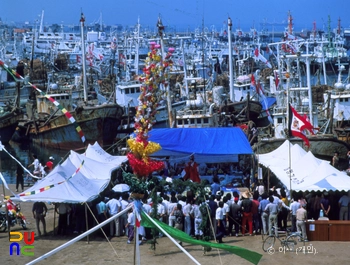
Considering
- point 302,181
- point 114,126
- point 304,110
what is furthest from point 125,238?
point 114,126

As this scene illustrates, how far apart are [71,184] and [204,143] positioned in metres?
6.73

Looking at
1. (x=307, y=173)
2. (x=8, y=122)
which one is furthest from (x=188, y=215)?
(x=8, y=122)

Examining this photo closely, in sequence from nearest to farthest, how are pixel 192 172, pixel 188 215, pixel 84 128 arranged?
1. pixel 188 215
2. pixel 192 172
3. pixel 84 128

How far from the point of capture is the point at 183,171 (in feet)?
72.7

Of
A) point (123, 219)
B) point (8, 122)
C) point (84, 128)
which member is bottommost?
point (123, 219)

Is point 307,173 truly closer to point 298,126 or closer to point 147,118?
point 298,126

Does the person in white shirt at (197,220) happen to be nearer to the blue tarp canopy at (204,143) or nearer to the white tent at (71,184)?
the white tent at (71,184)

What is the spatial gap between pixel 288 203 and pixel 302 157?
2.21 m

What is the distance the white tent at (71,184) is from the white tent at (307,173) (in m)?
4.52

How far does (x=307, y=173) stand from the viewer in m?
18.7

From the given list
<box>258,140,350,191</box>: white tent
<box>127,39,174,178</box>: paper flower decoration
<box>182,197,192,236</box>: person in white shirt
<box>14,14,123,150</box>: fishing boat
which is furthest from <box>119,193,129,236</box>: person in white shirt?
<box>14,14,123,150</box>: fishing boat

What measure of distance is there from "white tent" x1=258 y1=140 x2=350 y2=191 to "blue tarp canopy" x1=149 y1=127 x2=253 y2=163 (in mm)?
1652

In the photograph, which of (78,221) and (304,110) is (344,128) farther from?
(78,221)

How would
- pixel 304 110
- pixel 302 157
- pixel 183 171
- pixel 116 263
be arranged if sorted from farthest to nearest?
1. pixel 304 110
2. pixel 183 171
3. pixel 302 157
4. pixel 116 263
